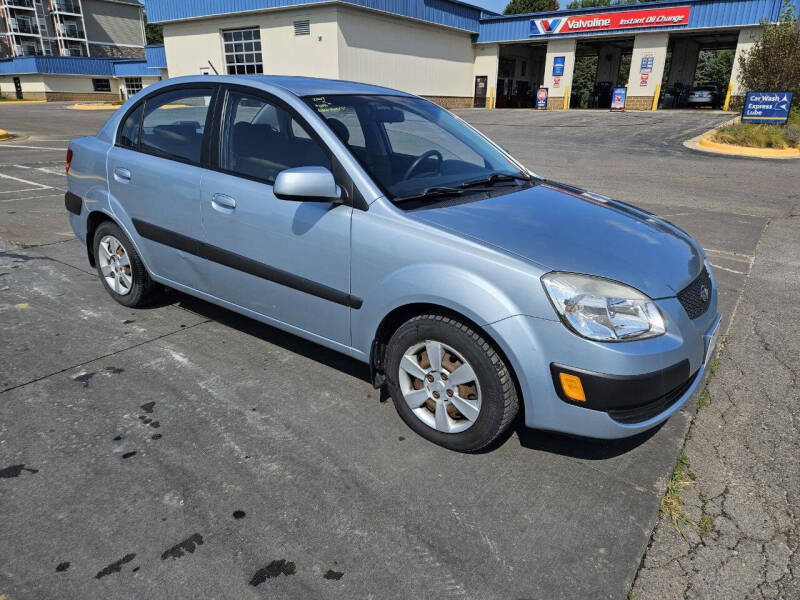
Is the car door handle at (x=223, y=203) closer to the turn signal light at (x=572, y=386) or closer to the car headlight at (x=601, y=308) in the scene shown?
the car headlight at (x=601, y=308)

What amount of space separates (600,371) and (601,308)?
0.26m

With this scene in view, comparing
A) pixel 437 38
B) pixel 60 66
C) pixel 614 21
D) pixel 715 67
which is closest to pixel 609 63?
pixel 614 21

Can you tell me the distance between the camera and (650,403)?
8.05 feet

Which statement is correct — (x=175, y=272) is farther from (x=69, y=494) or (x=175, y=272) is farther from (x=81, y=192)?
(x=69, y=494)

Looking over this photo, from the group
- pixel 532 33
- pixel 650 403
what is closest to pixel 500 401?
pixel 650 403

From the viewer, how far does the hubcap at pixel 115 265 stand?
421 cm

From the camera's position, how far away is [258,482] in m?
2.52

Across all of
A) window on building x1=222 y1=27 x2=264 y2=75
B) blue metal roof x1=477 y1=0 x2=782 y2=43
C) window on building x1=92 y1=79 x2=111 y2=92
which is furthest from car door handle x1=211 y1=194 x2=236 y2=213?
window on building x1=92 y1=79 x2=111 y2=92

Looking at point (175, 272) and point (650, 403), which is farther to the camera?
point (175, 272)

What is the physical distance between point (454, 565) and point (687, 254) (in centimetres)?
198

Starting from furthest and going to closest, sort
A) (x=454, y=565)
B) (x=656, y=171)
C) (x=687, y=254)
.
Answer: (x=656, y=171)
(x=687, y=254)
(x=454, y=565)

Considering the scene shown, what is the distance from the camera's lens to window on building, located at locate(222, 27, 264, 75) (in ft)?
95.9

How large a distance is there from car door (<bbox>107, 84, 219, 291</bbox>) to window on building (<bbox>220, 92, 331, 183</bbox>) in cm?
22

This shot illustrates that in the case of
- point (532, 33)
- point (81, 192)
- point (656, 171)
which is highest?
A: point (532, 33)
